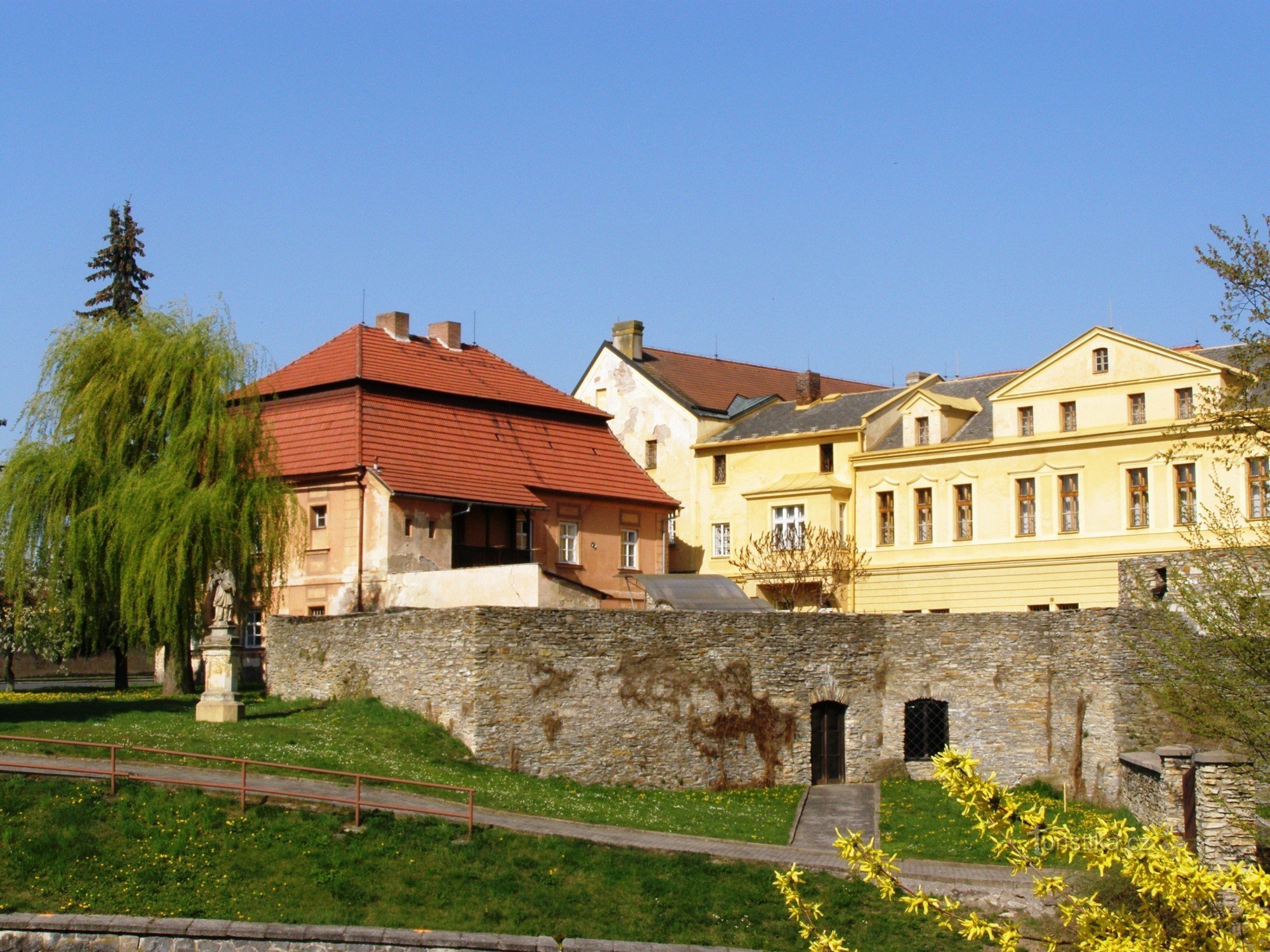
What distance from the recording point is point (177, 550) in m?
29.8

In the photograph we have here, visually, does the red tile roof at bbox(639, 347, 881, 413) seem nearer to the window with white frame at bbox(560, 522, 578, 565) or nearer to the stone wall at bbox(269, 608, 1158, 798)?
the window with white frame at bbox(560, 522, 578, 565)

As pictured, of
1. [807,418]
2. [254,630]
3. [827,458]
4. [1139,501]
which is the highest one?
[807,418]

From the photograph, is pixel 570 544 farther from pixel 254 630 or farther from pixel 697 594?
pixel 254 630

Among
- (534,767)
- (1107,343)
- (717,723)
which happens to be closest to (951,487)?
(1107,343)

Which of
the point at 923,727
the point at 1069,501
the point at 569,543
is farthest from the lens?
the point at 569,543

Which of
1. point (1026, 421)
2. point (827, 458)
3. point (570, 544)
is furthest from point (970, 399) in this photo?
point (570, 544)

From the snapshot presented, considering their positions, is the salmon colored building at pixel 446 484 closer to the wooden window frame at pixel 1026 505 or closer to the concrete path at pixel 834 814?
the concrete path at pixel 834 814

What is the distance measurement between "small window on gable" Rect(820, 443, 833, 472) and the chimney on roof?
344 inches

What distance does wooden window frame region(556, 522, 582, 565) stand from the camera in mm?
42344

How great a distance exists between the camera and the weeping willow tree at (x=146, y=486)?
98.7ft

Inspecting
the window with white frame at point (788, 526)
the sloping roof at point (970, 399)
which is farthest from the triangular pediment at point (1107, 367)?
the window with white frame at point (788, 526)

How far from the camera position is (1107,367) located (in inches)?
1517

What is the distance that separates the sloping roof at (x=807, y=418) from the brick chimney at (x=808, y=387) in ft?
2.72

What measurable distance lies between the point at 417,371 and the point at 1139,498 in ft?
62.3
